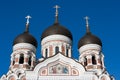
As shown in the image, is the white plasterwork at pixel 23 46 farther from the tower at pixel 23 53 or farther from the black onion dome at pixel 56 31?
the black onion dome at pixel 56 31

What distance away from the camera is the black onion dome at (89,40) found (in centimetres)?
2324

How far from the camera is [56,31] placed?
23094mm

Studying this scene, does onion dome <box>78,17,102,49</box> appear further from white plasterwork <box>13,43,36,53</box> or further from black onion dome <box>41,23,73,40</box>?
white plasterwork <box>13,43,36,53</box>

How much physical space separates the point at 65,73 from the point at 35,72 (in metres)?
1.89

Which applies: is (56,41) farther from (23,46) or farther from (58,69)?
(58,69)

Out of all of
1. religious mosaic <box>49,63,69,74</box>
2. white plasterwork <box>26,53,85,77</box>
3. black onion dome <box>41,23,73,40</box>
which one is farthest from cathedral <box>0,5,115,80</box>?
religious mosaic <box>49,63,69,74</box>

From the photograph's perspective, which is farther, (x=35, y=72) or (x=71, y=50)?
(x=71, y=50)

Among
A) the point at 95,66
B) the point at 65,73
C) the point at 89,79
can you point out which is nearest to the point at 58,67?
the point at 65,73

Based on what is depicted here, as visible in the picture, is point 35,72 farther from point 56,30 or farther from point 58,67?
point 56,30

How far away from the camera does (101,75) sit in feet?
65.6

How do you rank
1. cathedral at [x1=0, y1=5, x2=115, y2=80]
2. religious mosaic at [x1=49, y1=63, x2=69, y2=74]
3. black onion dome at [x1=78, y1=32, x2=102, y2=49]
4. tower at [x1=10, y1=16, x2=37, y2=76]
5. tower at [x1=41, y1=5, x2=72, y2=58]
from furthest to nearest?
1. black onion dome at [x1=78, y1=32, x2=102, y2=49]
2. tower at [x1=41, y1=5, x2=72, y2=58]
3. tower at [x1=10, y1=16, x2=37, y2=76]
4. cathedral at [x1=0, y1=5, x2=115, y2=80]
5. religious mosaic at [x1=49, y1=63, x2=69, y2=74]

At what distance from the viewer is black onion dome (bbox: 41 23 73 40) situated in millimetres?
23148

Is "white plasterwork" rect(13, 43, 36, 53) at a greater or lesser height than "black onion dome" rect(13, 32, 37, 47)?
lesser

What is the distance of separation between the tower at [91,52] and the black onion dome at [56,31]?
1.28m
